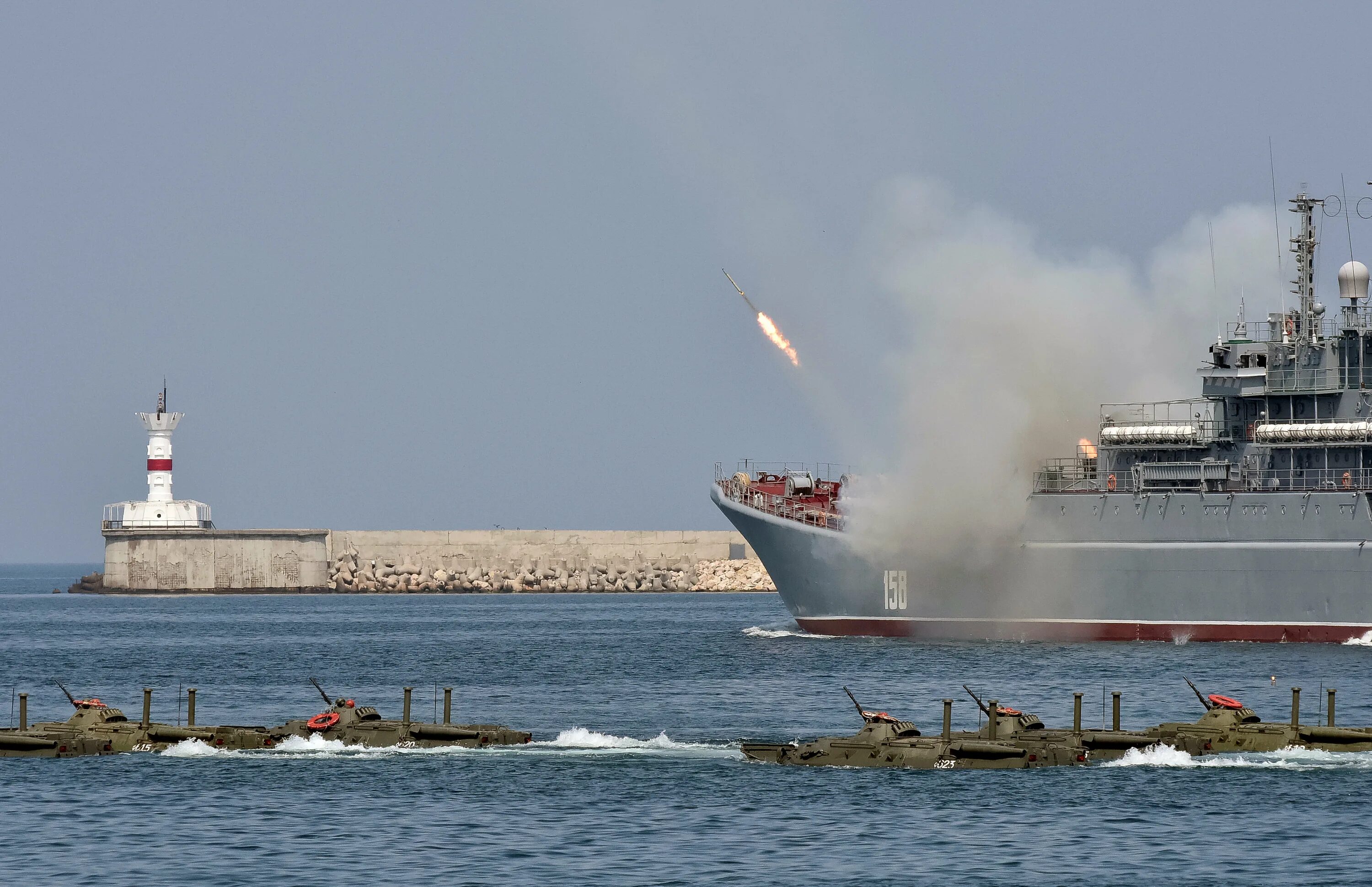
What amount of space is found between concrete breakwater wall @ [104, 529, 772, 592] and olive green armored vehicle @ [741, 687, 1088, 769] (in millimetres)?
89895

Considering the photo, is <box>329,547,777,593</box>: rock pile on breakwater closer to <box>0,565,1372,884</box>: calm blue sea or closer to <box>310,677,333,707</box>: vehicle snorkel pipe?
<box>0,565,1372,884</box>: calm blue sea

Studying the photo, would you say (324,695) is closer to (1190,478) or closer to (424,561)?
(1190,478)

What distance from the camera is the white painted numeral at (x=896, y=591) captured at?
6762cm

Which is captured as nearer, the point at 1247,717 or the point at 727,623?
the point at 1247,717

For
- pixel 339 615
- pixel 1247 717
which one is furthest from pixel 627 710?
pixel 339 615

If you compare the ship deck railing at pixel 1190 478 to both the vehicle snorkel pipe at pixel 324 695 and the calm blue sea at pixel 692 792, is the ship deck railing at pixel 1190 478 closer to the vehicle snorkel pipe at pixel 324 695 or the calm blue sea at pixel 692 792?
the calm blue sea at pixel 692 792

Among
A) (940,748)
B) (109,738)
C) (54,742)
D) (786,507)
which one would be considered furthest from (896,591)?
(54,742)

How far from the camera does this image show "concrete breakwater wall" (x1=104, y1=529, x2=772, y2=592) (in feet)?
401

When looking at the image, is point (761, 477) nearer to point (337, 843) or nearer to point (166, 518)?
point (337, 843)

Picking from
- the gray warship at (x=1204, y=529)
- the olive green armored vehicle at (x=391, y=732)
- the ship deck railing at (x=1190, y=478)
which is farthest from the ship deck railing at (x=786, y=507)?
the olive green armored vehicle at (x=391, y=732)

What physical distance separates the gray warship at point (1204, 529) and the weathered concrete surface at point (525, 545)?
62.6 metres

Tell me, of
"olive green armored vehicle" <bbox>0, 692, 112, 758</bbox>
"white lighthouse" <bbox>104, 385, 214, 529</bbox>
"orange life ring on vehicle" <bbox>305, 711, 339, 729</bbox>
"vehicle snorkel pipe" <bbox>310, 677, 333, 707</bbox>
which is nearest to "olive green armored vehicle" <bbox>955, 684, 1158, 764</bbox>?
"vehicle snorkel pipe" <bbox>310, 677, 333, 707</bbox>

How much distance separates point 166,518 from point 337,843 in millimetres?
95286

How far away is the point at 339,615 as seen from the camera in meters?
101
